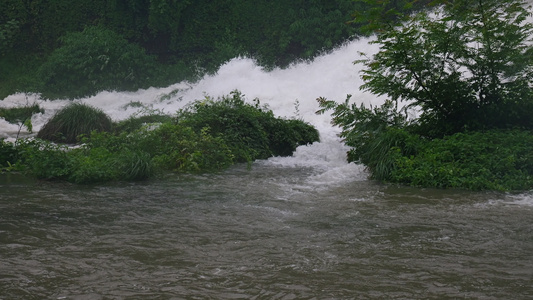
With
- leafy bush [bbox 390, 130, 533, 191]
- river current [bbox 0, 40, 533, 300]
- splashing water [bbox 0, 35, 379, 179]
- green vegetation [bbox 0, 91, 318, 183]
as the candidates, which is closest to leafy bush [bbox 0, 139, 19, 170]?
green vegetation [bbox 0, 91, 318, 183]

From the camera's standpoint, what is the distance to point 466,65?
9.70m

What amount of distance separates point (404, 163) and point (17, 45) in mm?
21487

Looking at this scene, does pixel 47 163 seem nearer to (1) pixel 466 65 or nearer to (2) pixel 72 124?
(2) pixel 72 124

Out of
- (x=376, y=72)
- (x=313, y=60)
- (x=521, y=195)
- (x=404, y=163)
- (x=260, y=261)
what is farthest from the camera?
(x=313, y=60)

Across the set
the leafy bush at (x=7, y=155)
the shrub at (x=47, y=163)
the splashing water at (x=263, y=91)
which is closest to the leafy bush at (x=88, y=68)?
the splashing water at (x=263, y=91)

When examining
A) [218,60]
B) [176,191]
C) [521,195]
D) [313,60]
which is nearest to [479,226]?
[521,195]

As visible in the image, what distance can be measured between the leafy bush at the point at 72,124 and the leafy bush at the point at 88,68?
10274 mm

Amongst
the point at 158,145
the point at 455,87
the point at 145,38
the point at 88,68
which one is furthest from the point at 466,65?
the point at 145,38

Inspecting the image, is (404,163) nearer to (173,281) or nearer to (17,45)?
(173,281)

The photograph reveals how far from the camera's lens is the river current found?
13.6 feet

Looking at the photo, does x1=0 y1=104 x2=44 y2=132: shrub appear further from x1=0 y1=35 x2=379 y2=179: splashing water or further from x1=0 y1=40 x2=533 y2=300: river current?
x1=0 y1=40 x2=533 y2=300: river current

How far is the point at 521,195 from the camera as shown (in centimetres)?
769

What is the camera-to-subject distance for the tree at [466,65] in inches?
372

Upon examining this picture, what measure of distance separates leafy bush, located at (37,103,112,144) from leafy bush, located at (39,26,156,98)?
10274 millimetres
